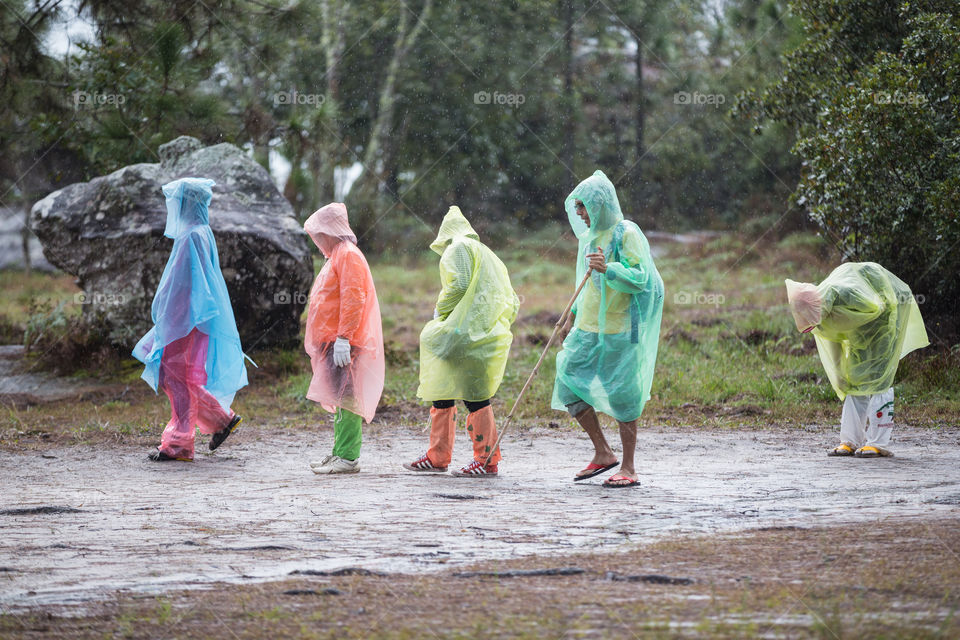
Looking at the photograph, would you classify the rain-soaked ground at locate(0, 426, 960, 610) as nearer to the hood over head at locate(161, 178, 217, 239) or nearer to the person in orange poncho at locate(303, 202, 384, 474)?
the person in orange poncho at locate(303, 202, 384, 474)

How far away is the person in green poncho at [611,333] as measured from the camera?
5.55 m

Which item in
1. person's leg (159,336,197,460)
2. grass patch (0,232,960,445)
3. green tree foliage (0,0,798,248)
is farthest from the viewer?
green tree foliage (0,0,798,248)

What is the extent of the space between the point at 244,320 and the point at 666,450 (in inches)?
192

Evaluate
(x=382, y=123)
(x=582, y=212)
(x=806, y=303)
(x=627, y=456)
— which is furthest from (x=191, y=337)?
(x=382, y=123)

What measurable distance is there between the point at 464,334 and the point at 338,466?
3.89ft

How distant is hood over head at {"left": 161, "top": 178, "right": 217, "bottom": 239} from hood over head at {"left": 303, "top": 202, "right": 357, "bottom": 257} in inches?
39.1

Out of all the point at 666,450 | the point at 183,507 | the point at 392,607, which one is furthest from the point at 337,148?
the point at 392,607

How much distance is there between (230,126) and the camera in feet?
39.8

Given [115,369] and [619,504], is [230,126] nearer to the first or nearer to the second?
[115,369]

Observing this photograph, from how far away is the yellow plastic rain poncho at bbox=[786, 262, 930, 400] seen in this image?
21.4ft

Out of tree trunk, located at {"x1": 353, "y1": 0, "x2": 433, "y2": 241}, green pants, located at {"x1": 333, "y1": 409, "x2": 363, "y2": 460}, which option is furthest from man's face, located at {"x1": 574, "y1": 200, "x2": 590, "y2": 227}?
tree trunk, located at {"x1": 353, "y1": 0, "x2": 433, "y2": 241}

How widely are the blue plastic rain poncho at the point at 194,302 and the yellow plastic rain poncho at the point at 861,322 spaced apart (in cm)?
379

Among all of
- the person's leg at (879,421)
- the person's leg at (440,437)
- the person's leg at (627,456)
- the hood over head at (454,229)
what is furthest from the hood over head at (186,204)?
the person's leg at (879,421)

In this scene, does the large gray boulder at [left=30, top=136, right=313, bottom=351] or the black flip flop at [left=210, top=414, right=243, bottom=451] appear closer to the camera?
the black flip flop at [left=210, top=414, right=243, bottom=451]
